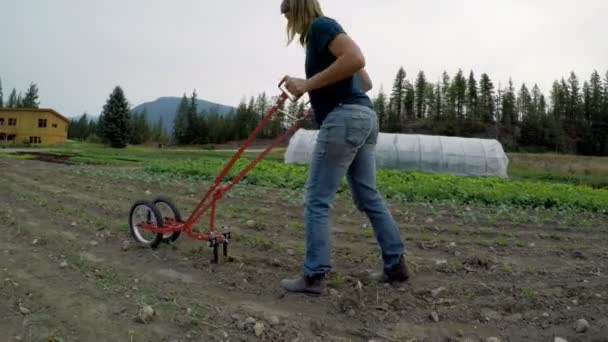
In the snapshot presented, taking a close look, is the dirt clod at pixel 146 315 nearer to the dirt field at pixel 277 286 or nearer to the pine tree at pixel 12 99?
the dirt field at pixel 277 286

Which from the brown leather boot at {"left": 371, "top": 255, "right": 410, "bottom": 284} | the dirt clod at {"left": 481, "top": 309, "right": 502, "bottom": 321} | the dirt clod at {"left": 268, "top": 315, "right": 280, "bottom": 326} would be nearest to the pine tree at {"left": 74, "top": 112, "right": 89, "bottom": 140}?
the brown leather boot at {"left": 371, "top": 255, "right": 410, "bottom": 284}

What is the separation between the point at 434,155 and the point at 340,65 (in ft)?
73.1

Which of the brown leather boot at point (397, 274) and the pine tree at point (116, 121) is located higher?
the pine tree at point (116, 121)

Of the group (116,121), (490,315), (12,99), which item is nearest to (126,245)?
(490,315)

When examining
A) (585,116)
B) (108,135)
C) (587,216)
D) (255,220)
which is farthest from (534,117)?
(255,220)

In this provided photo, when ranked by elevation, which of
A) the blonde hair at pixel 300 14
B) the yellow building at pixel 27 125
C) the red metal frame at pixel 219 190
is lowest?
the red metal frame at pixel 219 190

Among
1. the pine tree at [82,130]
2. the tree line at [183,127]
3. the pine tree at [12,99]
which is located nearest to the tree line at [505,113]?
the tree line at [183,127]

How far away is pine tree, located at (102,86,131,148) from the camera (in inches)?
2103

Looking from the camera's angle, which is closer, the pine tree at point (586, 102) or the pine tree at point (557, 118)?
the pine tree at point (557, 118)

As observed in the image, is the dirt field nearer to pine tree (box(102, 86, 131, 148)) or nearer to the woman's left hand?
the woman's left hand

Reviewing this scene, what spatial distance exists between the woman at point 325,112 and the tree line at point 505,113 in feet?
230

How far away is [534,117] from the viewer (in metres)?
70.6

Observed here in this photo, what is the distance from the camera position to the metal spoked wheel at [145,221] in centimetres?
389

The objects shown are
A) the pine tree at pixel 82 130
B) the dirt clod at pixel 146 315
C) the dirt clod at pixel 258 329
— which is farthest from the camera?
the pine tree at pixel 82 130
